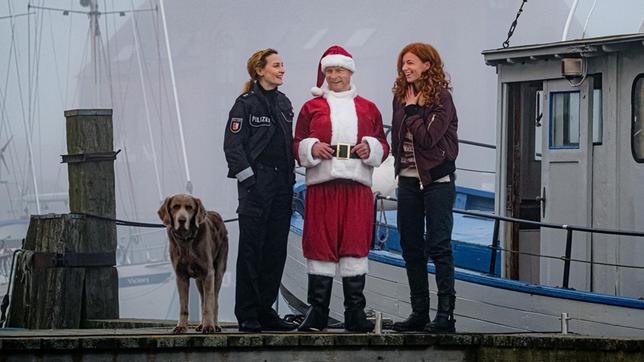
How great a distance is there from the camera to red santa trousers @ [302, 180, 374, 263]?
9.14 meters

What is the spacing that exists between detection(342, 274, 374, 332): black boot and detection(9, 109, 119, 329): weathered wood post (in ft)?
9.88

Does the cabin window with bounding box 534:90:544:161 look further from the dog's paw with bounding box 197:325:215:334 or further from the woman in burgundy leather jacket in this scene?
the dog's paw with bounding box 197:325:215:334

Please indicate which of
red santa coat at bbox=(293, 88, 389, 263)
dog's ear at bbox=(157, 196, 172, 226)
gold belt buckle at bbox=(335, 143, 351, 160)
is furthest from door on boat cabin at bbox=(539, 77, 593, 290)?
dog's ear at bbox=(157, 196, 172, 226)

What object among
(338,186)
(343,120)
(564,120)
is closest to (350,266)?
(338,186)

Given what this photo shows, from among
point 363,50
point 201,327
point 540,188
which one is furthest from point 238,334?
point 363,50

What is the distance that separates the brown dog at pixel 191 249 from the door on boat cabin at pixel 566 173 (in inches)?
→ 128

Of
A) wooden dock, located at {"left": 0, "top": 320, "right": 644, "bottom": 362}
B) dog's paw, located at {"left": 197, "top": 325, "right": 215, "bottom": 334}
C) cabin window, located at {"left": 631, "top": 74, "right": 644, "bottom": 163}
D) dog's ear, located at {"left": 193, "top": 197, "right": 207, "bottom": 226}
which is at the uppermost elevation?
cabin window, located at {"left": 631, "top": 74, "right": 644, "bottom": 163}

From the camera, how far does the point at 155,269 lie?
52.0 meters

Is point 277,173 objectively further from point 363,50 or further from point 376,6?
point 376,6

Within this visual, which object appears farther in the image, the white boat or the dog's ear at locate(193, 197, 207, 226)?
the white boat

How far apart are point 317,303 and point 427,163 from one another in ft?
3.65

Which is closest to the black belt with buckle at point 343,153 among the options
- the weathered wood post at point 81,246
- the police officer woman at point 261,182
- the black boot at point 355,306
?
the police officer woman at point 261,182

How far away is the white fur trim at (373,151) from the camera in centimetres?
916

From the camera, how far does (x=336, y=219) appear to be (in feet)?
30.0
